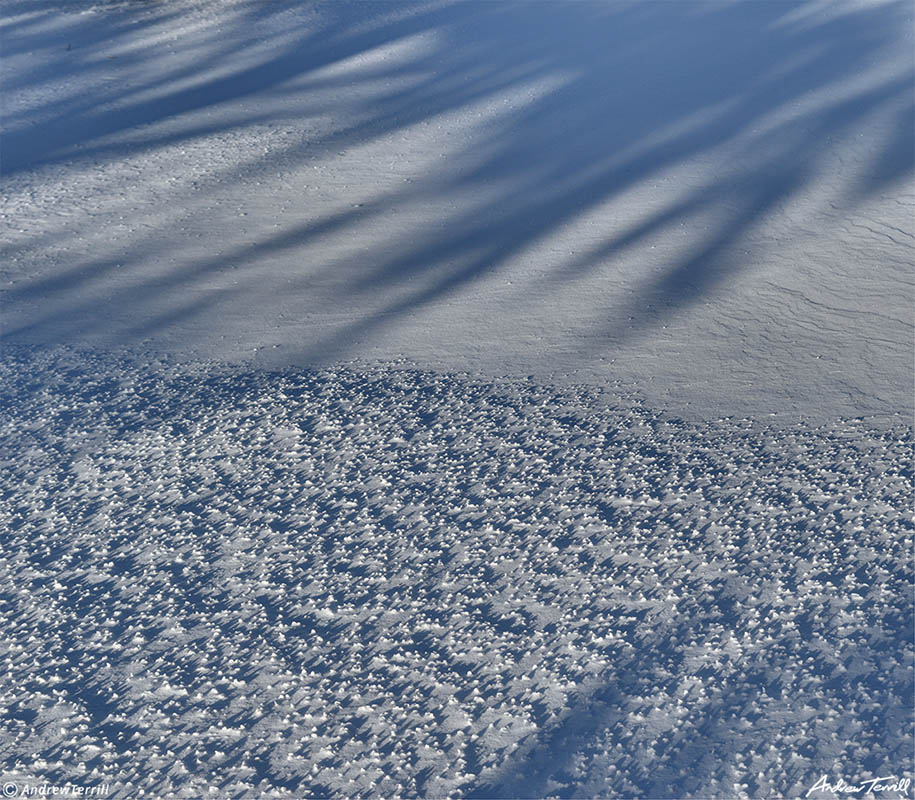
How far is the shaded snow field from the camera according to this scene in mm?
2584

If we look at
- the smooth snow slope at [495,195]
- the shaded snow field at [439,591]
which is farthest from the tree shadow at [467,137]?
the shaded snow field at [439,591]

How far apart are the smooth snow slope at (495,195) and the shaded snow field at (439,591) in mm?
433

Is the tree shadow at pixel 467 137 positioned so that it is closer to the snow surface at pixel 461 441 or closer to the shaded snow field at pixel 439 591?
the snow surface at pixel 461 441

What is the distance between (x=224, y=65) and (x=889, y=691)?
7.22 meters

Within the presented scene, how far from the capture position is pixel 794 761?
8.25ft

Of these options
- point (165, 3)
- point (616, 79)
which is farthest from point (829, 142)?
point (165, 3)

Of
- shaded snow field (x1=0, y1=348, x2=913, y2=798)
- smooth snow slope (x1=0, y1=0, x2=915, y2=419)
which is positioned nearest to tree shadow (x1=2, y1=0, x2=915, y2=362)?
smooth snow slope (x1=0, y1=0, x2=915, y2=419)

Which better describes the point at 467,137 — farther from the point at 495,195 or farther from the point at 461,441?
the point at 461,441

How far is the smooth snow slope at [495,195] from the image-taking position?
441cm

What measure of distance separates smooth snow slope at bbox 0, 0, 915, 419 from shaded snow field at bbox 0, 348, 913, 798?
1.42 ft

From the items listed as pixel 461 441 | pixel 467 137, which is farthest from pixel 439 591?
pixel 467 137

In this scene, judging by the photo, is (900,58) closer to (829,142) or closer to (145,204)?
(829,142)

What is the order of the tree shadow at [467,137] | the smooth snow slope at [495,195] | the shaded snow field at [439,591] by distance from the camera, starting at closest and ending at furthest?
the shaded snow field at [439,591]
the smooth snow slope at [495,195]
the tree shadow at [467,137]

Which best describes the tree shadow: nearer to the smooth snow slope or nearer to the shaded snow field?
the smooth snow slope
